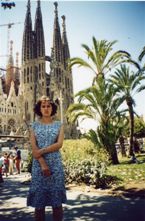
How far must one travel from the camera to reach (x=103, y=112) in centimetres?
1630

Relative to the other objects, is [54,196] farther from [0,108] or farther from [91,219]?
[0,108]

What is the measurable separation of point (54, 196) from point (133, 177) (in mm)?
6552

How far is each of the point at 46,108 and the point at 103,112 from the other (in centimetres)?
1270

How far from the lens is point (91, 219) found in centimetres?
497

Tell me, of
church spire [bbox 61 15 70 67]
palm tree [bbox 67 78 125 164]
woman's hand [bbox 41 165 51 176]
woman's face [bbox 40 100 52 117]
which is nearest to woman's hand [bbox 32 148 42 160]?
woman's hand [bbox 41 165 51 176]

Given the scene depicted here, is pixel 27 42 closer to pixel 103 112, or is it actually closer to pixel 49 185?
pixel 103 112

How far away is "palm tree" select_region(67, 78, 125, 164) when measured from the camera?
15.9m

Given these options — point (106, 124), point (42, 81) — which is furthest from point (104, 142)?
point (42, 81)

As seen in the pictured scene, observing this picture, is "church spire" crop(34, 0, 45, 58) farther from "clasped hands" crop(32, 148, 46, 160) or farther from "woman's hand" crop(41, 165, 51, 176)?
"woman's hand" crop(41, 165, 51, 176)

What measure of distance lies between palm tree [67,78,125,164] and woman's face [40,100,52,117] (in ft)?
38.6

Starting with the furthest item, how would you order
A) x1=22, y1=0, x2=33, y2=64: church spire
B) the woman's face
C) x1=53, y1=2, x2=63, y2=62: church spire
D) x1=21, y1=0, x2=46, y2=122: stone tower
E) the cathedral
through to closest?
1. x1=53, y1=2, x2=63, y2=62: church spire
2. x1=22, y1=0, x2=33, y2=64: church spire
3. x1=21, y1=0, x2=46, y2=122: stone tower
4. the cathedral
5. the woman's face

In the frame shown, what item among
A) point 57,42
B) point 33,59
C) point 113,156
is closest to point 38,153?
point 113,156

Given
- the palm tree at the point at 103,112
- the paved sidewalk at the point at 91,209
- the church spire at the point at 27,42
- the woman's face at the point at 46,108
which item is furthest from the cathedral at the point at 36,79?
the woman's face at the point at 46,108

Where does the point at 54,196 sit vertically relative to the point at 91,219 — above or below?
above
